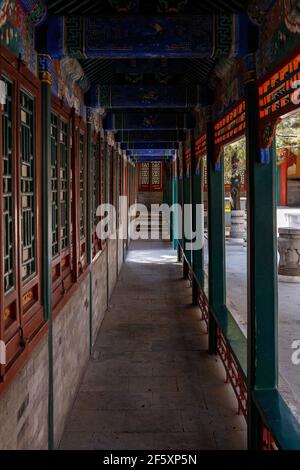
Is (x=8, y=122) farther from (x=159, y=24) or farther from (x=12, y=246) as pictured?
(x=159, y=24)

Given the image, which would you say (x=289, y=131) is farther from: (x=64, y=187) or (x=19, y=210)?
(x=19, y=210)

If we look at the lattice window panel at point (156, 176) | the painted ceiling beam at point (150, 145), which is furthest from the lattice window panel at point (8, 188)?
the lattice window panel at point (156, 176)

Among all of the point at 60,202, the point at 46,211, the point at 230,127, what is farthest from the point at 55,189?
the point at 230,127

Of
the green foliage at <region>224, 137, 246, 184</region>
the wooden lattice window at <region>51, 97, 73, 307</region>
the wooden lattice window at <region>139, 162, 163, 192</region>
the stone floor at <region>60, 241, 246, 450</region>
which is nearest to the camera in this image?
the stone floor at <region>60, 241, 246, 450</region>

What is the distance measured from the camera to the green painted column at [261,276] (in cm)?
442

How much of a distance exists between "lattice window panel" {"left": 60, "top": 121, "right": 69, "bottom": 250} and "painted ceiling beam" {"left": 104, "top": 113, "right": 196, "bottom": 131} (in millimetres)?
4071

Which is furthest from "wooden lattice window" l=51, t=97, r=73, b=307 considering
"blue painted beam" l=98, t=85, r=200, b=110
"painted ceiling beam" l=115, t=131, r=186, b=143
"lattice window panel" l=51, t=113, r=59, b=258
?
"painted ceiling beam" l=115, t=131, r=186, b=143

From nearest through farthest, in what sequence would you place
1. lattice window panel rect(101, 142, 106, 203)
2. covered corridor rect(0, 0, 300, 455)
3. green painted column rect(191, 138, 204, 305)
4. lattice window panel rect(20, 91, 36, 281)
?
covered corridor rect(0, 0, 300, 455)
lattice window panel rect(20, 91, 36, 281)
lattice window panel rect(101, 142, 106, 203)
green painted column rect(191, 138, 204, 305)

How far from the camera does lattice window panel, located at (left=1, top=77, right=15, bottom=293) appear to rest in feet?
11.3

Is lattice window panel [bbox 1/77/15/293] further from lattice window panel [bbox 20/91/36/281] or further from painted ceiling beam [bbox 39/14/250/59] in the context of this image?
painted ceiling beam [bbox 39/14/250/59]

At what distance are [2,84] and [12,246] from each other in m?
1.14

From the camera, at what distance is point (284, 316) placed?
29.9 ft

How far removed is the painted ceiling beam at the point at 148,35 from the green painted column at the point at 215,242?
2.93m
